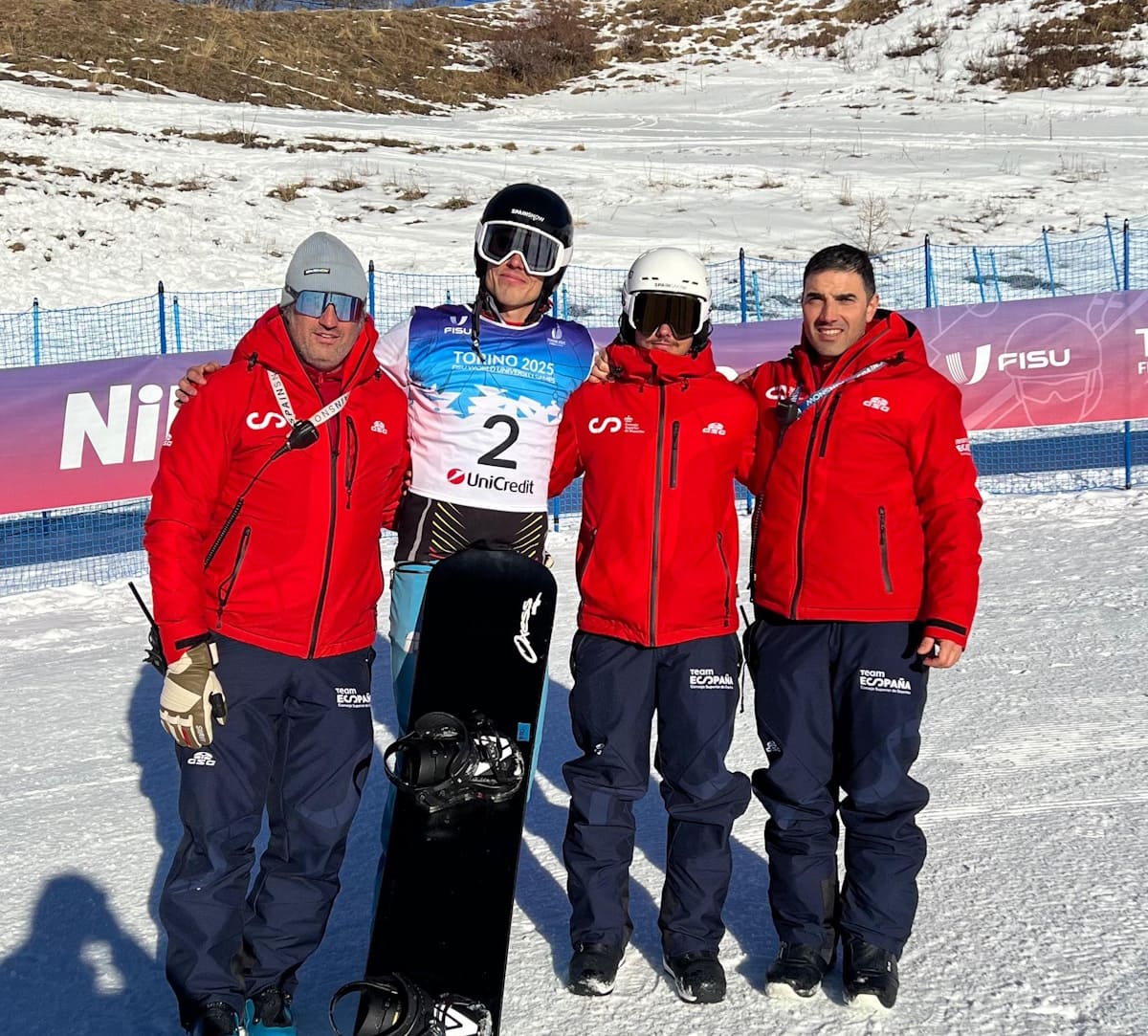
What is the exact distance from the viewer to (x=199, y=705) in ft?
8.93

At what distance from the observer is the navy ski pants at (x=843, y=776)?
2994mm

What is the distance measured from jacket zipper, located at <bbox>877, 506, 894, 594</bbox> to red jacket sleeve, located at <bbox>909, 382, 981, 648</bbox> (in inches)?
4.6

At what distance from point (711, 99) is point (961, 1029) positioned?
974 inches

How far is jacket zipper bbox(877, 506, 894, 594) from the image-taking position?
303cm

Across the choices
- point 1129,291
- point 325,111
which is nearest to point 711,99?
point 325,111

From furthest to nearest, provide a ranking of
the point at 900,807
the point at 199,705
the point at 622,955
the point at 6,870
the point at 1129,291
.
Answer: the point at 1129,291 → the point at 6,870 → the point at 622,955 → the point at 900,807 → the point at 199,705

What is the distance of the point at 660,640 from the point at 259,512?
3.68 ft

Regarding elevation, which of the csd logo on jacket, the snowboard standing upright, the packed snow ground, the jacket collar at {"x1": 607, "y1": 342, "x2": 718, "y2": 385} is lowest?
the packed snow ground

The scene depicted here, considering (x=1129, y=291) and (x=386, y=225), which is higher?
(x=386, y=225)

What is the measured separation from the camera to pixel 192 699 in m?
2.71

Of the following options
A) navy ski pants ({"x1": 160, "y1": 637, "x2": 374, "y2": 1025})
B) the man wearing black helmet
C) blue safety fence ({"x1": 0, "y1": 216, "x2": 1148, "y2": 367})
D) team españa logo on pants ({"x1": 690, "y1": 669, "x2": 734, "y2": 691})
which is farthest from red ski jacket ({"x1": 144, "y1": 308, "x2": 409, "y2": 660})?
blue safety fence ({"x1": 0, "y1": 216, "x2": 1148, "y2": 367})

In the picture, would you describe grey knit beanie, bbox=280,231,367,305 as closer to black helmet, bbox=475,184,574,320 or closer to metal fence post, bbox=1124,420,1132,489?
black helmet, bbox=475,184,574,320

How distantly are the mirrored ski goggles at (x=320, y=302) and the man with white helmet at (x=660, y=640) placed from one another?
0.74 m

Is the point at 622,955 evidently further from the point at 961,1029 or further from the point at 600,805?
the point at 961,1029
